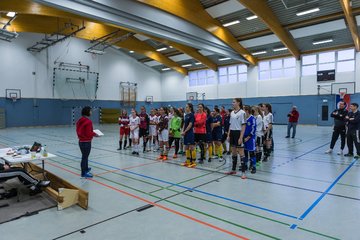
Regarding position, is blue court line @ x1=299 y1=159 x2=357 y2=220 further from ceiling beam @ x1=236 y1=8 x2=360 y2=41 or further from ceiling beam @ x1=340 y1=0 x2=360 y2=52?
ceiling beam @ x1=236 y1=8 x2=360 y2=41

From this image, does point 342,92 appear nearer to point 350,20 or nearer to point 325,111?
point 325,111

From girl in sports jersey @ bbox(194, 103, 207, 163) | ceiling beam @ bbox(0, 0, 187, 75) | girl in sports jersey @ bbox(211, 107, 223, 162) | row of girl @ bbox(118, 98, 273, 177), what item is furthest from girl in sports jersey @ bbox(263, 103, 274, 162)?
ceiling beam @ bbox(0, 0, 187, 75)

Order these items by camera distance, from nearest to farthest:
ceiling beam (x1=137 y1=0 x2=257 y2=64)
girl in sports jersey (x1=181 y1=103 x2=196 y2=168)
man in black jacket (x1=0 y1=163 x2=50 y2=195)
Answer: man in black jacket (x1=0 y1=163 x2=50 y2=195), girl in sports jersey (x1=181 y1=103 x2=196 y2=168), ceiling beam (x1=137 y1=0 x2=257 y2=64)

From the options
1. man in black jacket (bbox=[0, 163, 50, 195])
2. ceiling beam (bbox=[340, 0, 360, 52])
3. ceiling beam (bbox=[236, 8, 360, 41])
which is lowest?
man in black jacket (bbox=[0, 163, 50, 195])

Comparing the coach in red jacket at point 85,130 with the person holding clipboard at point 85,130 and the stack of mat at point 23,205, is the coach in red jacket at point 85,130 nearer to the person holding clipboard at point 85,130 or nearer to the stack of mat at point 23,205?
the person holding clipboard at point 85,130

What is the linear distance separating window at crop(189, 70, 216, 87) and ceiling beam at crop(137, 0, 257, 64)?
265 inches

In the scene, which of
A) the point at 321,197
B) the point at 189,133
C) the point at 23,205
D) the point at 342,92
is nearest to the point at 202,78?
the point at 342,92

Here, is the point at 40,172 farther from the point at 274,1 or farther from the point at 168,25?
the point at 274,1

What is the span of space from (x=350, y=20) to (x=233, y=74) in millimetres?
12674

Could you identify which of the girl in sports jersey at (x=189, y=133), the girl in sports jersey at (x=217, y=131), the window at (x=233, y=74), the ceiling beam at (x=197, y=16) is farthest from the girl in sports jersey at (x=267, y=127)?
the window at (x=233, y=74)

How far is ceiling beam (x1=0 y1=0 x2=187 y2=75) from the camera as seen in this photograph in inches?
543

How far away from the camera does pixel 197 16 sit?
Answer: 16.7m

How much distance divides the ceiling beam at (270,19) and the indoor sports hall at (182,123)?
0.44 feet

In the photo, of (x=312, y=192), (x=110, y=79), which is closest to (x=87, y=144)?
(x=312, y=192)
